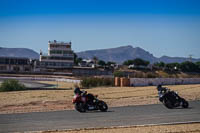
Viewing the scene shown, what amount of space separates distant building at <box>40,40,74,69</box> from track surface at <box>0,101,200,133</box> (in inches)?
4740

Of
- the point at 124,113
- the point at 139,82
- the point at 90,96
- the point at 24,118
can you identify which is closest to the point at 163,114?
the point at 124,113

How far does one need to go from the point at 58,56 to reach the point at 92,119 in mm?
125837

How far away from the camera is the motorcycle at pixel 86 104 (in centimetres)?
2031

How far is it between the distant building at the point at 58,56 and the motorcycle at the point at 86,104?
4687 inches

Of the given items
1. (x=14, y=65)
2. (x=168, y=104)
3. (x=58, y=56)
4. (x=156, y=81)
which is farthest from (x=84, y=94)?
(x=58, y=56)

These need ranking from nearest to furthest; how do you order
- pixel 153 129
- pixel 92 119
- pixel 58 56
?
1. pixel 153 129
2. pixel 92 119
3. pixel 58 56

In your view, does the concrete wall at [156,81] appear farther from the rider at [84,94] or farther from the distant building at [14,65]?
the distant building at [14,65]

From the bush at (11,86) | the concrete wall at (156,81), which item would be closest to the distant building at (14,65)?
the bush at (11,86)

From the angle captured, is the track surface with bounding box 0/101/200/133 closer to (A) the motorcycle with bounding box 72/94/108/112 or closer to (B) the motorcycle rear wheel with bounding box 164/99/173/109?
(A) the motorcycle with bounding box 72/94/108/112

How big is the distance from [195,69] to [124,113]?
143m

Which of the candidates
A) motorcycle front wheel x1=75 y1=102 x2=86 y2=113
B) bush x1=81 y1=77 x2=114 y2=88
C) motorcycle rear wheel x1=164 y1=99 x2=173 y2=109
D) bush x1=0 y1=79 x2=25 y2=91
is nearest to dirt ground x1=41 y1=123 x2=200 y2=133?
motorcycle front wheel x1=75 y1=102 x2=86 y2=113

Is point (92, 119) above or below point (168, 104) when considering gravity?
below

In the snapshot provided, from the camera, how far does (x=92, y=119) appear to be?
1736 cm

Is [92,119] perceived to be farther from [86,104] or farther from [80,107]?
[86,104]
